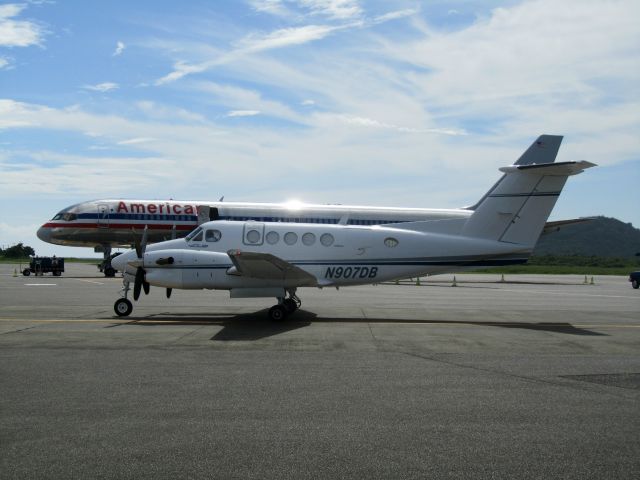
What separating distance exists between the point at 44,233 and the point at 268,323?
100 ft

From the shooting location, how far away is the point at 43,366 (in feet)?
32.3

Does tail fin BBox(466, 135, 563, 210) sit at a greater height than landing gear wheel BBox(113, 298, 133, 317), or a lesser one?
greater

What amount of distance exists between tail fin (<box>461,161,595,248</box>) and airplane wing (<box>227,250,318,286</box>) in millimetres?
5691

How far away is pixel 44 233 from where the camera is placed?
41.4 meters

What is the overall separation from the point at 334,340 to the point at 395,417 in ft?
20.8

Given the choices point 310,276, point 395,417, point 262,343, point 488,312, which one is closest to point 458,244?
point 488,312

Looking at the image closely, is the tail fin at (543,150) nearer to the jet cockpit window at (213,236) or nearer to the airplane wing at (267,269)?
the airplane wing at (267,269)

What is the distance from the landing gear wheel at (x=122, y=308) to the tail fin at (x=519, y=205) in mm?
10855

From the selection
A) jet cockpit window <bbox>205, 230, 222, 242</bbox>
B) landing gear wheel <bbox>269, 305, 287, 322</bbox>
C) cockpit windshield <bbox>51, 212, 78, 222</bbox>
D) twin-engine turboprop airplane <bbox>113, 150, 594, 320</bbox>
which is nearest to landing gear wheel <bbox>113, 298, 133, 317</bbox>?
twin-engine turboprop airplane <bbox>113, 150, 594, 320</bbox>

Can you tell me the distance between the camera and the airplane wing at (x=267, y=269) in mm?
16356

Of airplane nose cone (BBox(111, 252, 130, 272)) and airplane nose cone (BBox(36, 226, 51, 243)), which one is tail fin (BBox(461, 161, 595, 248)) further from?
airplane nose cone (BBox(36, 226, 51, 243))

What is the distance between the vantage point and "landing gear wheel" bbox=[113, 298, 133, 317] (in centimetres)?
1761

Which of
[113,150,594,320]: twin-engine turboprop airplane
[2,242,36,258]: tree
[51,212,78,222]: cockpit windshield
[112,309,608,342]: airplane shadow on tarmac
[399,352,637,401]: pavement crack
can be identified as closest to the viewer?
[399,352,637,401]: pavement crack

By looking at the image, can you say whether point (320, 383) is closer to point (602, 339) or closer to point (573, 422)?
point (573, 422)
